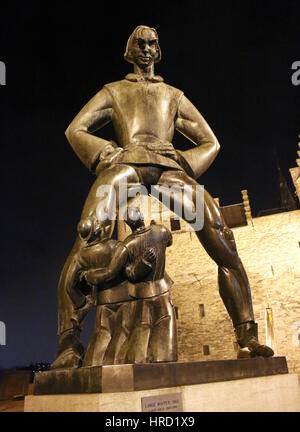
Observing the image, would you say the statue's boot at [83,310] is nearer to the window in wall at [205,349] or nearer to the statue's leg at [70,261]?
the statue's leg at [70,261]

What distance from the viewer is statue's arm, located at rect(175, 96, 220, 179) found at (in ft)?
9.59

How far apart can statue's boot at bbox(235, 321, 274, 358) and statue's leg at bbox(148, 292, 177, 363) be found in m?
0.57

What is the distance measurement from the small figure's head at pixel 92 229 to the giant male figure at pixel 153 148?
0.34 feet

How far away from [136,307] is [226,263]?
2.56ft

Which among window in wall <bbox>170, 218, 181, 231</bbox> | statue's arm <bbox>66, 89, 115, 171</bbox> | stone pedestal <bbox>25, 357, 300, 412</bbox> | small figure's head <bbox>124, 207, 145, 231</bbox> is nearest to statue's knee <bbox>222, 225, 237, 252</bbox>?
small figure's head <bbox>124, 207, 145, 231</bbox>

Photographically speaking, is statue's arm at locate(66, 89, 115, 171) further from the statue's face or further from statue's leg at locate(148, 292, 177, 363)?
statue's leg at locate(148, 292, 177, 363)

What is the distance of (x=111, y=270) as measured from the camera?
2137 millimetres

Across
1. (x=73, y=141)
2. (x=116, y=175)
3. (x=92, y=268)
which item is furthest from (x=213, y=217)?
(x=73, y=141)

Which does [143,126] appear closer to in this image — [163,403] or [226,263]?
[226,263]

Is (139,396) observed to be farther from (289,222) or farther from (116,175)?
(289,222)

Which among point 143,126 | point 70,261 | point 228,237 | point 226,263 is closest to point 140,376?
point 70,261

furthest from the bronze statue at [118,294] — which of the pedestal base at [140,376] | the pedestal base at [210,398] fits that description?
the pedestal base at [210,398]

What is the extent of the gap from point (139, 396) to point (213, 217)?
136 cm

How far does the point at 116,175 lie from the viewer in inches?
99.9
